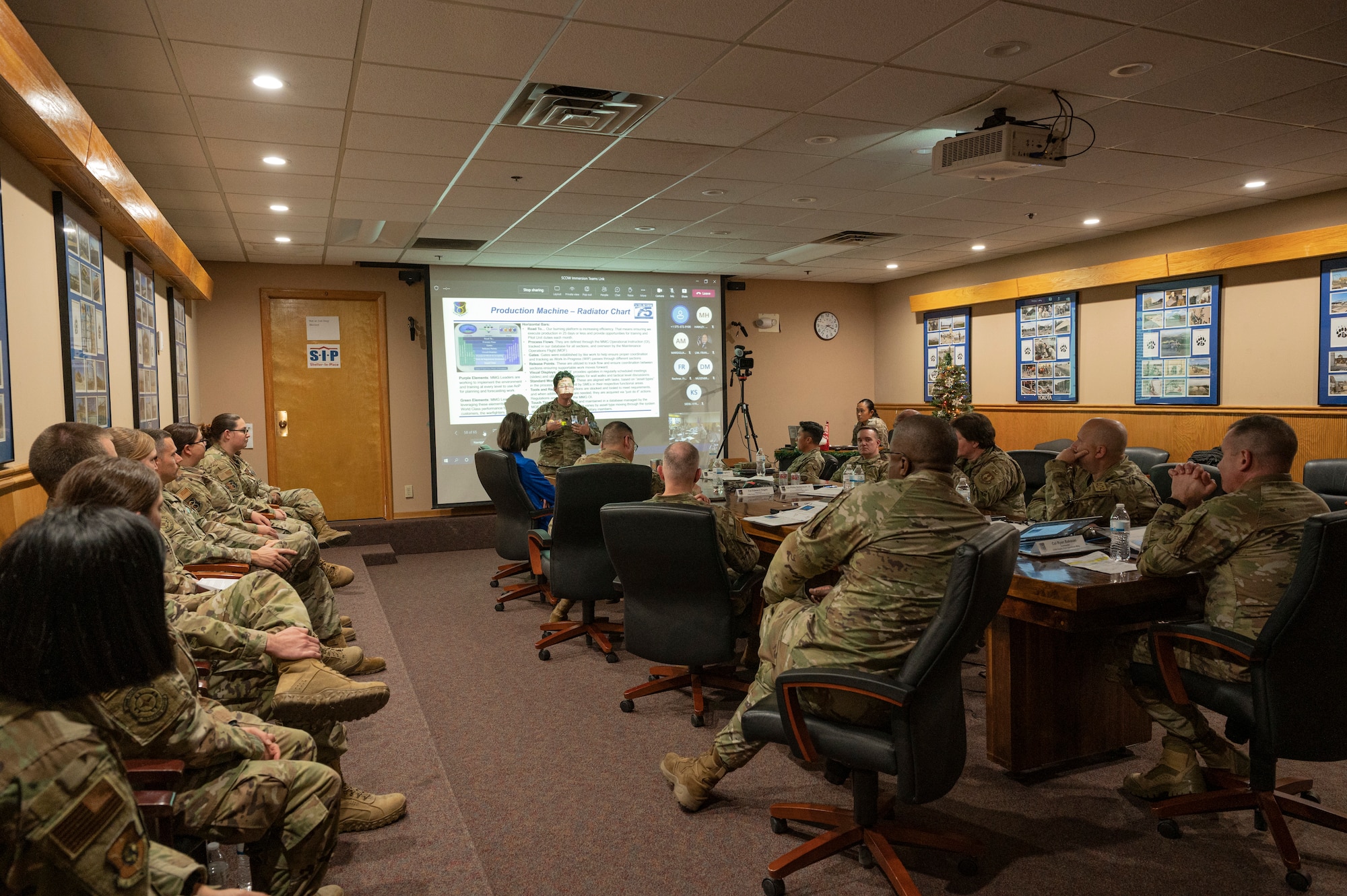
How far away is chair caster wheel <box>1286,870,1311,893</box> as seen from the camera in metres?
2.20

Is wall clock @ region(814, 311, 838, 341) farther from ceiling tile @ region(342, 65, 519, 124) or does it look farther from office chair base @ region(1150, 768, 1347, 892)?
office chair base @ region(1150, 768, 1347, 892)

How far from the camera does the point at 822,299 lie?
405 inches

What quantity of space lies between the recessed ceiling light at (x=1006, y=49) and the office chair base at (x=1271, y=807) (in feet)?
8.56

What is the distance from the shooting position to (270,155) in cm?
436

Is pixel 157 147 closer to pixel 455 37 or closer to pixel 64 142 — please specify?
pixel 64 142

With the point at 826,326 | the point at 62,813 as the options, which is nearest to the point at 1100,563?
the point at 62,813

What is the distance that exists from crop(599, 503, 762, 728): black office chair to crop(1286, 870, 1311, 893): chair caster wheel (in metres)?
1.79

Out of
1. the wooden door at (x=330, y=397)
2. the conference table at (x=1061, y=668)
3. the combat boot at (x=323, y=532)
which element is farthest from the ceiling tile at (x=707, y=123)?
the wooden door at (x=330, y=397)

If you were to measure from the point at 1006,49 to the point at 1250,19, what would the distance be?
2.67 feet

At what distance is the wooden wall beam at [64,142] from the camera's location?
2266 mm

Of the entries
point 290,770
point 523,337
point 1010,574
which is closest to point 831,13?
point 1010,574

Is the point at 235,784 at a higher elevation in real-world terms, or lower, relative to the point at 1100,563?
lower

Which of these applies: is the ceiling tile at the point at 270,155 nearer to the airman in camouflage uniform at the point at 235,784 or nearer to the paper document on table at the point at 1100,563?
the airman in camouflage uniform at the point at 235,784

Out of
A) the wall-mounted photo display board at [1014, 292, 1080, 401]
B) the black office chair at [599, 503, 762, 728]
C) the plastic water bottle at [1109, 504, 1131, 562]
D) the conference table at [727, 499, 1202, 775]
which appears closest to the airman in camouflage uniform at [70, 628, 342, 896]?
the black office chair at [599, 503, 762, 728]
